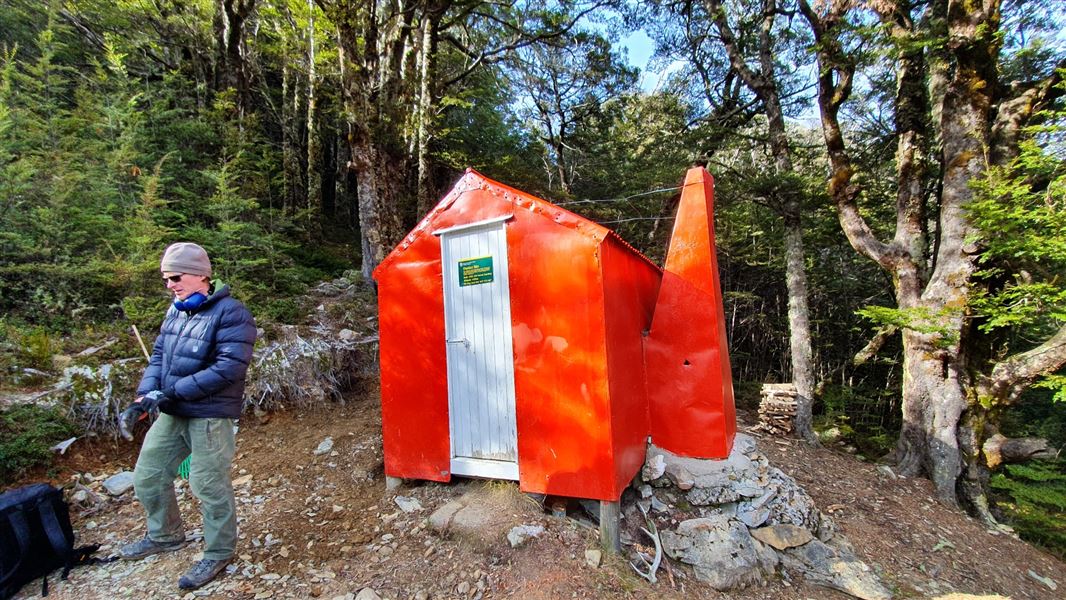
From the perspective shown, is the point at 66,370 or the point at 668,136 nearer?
the point at 66,370

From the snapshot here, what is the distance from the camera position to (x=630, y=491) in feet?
13.3

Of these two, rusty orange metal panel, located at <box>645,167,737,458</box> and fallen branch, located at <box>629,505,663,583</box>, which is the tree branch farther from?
fallen branch, located at <box>629,505,663,583</box>

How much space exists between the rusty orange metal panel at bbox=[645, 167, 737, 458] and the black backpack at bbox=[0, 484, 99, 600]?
14.9 feet

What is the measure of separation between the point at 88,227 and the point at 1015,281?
1308 centimetres

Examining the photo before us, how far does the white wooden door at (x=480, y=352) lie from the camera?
365cm

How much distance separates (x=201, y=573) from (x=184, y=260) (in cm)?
204

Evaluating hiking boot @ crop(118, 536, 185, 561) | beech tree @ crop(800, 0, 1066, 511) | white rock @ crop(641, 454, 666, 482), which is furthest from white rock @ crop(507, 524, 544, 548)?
beech tree @ crop(800, 0, 1066, 511)

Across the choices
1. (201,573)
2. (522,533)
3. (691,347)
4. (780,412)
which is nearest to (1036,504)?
(780,412)

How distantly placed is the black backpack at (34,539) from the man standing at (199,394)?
0.60 meters

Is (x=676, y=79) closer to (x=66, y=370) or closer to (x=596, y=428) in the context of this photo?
(x=596, y=428)

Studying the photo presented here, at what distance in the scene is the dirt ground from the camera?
2971 millimetres

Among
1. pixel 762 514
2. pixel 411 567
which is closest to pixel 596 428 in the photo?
pixel 411 567

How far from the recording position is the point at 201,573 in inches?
110

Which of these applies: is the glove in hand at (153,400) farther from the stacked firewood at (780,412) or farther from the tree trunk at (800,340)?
the tree trunk at (800,340)
